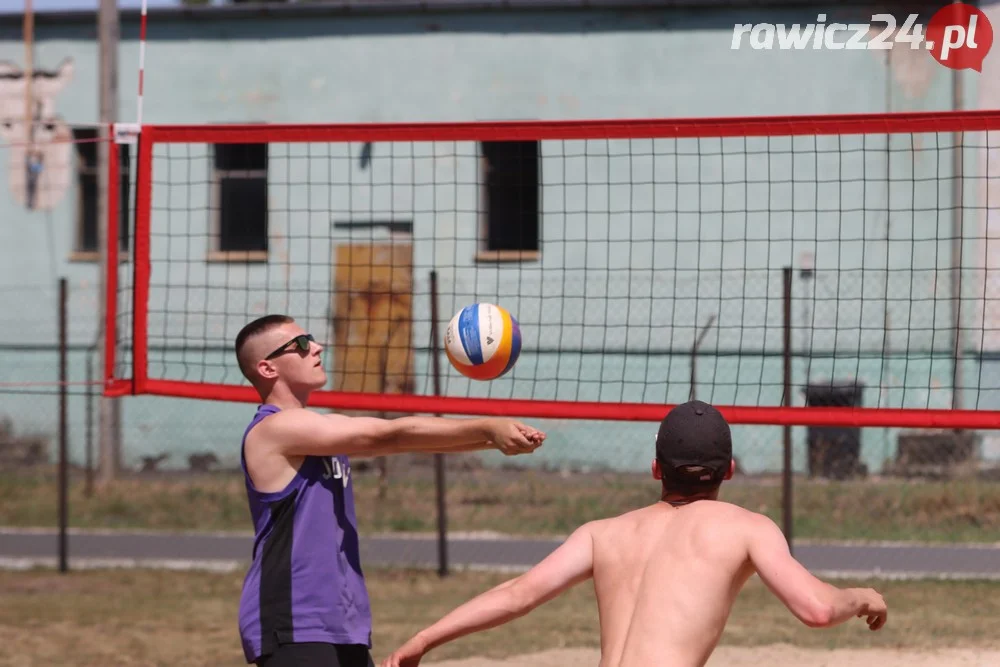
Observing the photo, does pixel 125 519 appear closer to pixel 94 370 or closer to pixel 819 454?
pixel 94 370

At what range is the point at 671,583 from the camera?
336cm

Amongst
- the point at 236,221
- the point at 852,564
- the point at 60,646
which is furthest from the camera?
the point at 236,221

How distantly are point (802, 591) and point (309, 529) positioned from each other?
182 centimetres

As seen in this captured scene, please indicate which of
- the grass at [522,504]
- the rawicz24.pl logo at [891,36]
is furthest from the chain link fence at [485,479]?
the rawicz24.pl logo at [891,36]

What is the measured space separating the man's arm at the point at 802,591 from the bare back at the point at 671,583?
0.05 meters

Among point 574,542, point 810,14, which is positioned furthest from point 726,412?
point 810,14

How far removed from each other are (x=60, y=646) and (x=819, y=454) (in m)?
8.71

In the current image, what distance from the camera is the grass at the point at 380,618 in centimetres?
830

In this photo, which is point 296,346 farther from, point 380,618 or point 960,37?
point 960,37

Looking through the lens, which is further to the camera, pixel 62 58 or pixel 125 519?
pixel 62 58

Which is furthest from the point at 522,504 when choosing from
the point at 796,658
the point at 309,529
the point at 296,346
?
the point at 309,529

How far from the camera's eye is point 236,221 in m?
19.0

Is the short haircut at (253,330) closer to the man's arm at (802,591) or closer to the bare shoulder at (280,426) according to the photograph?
the bare shoulder at (280,426)

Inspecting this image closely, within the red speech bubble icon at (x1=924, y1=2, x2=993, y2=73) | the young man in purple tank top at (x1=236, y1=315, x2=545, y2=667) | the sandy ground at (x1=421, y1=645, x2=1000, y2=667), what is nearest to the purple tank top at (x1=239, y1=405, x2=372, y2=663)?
the young man in purple tank top at (x1=236, y1=315, x2=545, y2=667)
